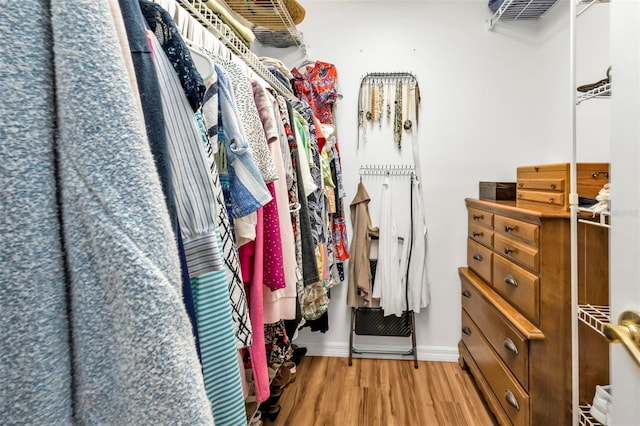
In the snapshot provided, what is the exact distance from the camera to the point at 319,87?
8.00 feet

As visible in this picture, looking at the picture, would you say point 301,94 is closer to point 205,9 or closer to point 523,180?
point 205,9

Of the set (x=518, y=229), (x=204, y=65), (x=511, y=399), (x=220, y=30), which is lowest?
(x=511, y=399)

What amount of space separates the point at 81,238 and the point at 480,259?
229 cm

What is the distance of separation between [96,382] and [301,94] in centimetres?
240

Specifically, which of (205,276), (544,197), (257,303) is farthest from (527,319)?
(205,276)

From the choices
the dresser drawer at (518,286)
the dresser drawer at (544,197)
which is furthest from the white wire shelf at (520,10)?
the dresser drawer at (518,286)

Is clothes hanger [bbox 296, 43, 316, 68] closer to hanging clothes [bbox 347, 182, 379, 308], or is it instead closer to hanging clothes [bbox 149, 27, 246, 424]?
hanging clothes [bbox 347, 182, 379, 308]

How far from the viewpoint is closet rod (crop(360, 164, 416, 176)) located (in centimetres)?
255

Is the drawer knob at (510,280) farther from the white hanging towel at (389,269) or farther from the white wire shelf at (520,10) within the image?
the white wire shelf at (520,10)

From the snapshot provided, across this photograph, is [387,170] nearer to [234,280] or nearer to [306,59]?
[306,59]

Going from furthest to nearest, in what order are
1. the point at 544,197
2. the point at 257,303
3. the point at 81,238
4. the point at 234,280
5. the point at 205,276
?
1. the point at 544,197
2. the point at 257,303
3. the point at 234,280
4. the point at 205,276
5. the point at 81,238

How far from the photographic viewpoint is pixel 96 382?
27cm

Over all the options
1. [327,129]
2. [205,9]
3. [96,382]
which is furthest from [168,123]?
[327,129]

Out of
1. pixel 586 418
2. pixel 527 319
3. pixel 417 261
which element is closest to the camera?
pixel 586 418
